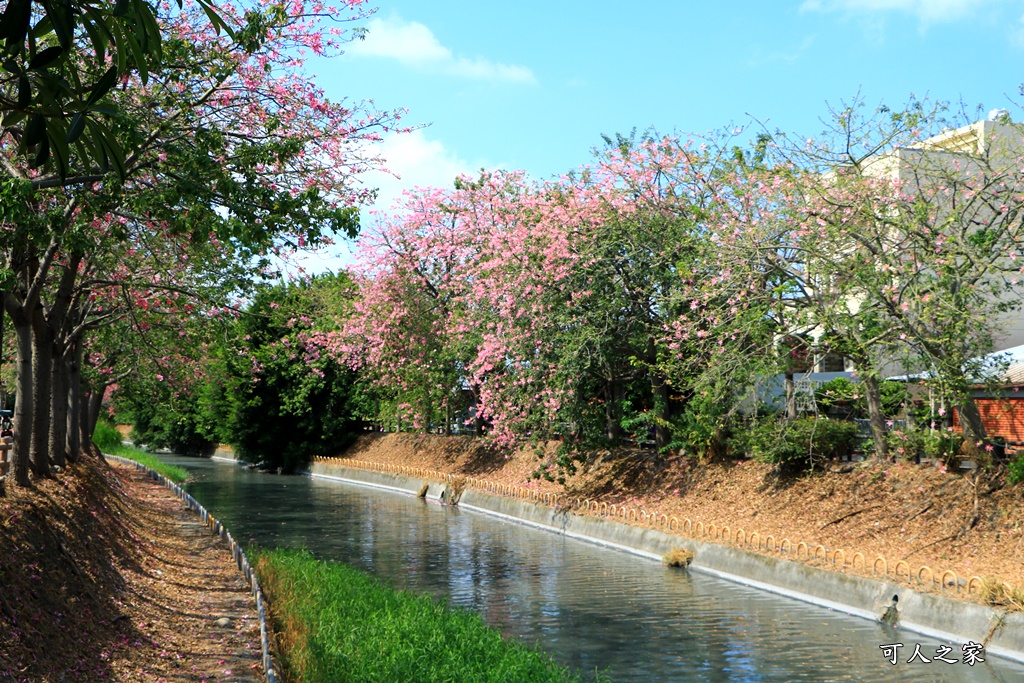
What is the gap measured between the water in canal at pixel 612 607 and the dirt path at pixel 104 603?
163 inches

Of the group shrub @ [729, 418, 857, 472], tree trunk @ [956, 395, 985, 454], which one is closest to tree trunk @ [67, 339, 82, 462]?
shrub @ [729, 418, 857, 472]

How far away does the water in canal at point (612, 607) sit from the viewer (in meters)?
12.6

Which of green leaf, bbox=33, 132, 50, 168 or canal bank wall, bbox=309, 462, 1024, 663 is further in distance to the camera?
canal bank wall, bbox=309, 462, 1024, 663

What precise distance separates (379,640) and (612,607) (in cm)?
600

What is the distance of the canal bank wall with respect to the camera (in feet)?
43.5

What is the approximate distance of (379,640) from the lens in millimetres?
11672

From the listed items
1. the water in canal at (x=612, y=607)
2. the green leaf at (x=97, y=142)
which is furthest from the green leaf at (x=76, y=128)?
the water in canal at (x=612, y=607)

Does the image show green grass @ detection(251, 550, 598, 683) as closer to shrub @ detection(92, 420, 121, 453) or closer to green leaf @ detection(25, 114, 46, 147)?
green leaf @ detection(25, 114, 46, 147)

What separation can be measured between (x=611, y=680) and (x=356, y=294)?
3589cm

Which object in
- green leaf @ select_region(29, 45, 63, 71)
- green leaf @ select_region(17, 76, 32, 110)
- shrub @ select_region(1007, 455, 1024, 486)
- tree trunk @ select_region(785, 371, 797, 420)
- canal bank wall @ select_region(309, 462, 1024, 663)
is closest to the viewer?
green leaf @ select_region(29, 45, 63, 71)

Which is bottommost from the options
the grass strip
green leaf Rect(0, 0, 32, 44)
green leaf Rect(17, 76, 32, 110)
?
the grass strip

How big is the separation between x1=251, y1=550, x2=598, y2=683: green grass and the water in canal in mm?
1357

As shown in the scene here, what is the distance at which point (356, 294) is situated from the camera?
46312 millimetres

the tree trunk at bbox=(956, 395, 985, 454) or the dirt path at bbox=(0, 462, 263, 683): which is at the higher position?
the tree trunk at bbox=(956, 395, 985, 454)
